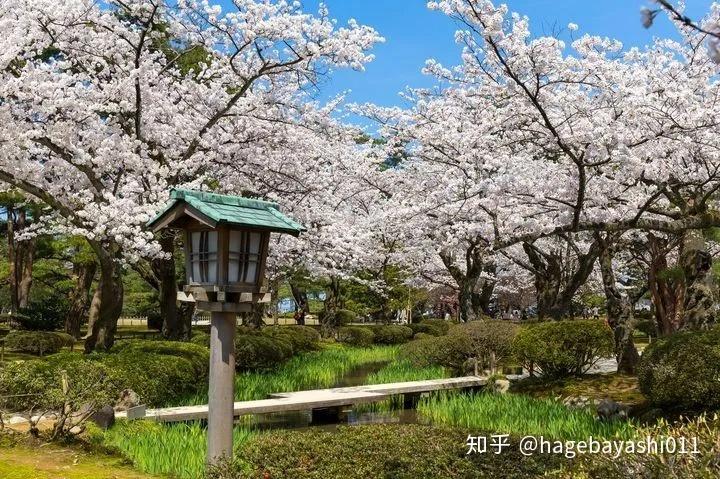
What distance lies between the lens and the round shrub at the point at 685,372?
8352 mm

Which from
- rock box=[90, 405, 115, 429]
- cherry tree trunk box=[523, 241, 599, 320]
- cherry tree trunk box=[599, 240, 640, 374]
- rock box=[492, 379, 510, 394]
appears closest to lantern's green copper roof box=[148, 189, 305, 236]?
rock box=[90, 405, 115, 429]

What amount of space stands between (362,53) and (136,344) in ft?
21.2

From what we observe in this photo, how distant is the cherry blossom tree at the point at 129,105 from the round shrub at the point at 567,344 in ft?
19.9

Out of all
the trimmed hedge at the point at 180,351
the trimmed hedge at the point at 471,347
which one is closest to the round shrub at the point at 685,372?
the trimmed hedge at the point at 471,347

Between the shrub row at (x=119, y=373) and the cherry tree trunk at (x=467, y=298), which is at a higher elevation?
the cherry tree trunk at (x=467, y=298)

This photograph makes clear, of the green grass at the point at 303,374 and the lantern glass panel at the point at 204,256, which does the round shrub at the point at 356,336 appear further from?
the lantern glass panel at the point at 204,256

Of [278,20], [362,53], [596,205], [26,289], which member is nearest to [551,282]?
[596,205]

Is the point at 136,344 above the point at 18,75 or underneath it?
underneath

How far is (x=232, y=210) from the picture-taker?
5500 millimetres

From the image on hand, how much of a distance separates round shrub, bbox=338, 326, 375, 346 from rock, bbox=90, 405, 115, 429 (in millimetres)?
18474

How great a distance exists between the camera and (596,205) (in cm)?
1173

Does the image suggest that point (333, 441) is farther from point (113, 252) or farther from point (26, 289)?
point (26, 289)

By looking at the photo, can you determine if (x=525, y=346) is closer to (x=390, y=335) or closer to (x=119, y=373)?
(x=119, y=373)

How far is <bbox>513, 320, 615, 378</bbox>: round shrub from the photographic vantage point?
12.7 meters
